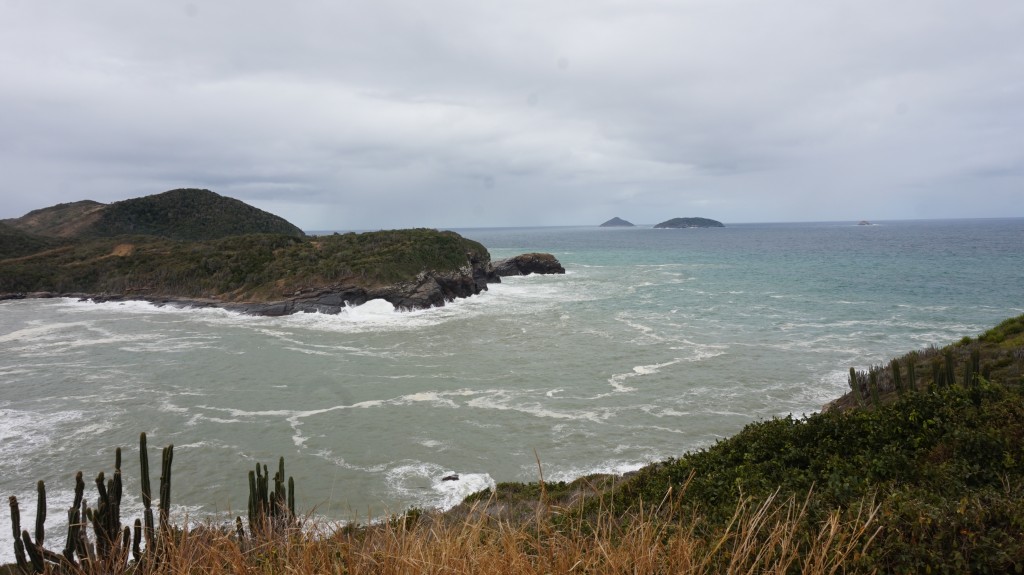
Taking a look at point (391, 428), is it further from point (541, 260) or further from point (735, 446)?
point (541, 260)

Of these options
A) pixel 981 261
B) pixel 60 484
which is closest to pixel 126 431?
pixel 60 484

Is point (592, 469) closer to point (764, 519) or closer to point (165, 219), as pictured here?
point (764, 519)

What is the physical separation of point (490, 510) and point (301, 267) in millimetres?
42782

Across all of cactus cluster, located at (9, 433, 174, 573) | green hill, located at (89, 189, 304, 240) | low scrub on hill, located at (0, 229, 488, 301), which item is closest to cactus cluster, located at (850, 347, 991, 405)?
cactus cluster, located at (9, 433, 174, 573)

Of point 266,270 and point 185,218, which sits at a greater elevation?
point 185,218

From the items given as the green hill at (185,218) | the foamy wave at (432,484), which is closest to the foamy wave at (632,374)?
the foamy wave at (432,484)

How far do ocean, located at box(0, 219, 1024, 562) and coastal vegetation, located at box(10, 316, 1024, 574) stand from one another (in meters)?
1.22

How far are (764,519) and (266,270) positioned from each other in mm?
51409

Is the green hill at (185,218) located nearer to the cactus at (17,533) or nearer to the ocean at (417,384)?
the ocean at (417,384)

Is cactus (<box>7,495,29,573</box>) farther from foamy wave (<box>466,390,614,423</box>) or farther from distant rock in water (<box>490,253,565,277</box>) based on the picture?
distant rock in water (<box>490,253,565,277</box>)

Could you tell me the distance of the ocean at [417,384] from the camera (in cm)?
1584

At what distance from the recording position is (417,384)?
2430 cm

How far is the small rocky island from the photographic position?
4509 cm

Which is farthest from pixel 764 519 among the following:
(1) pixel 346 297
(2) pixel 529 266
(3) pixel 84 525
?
(2) pixel 529 266
